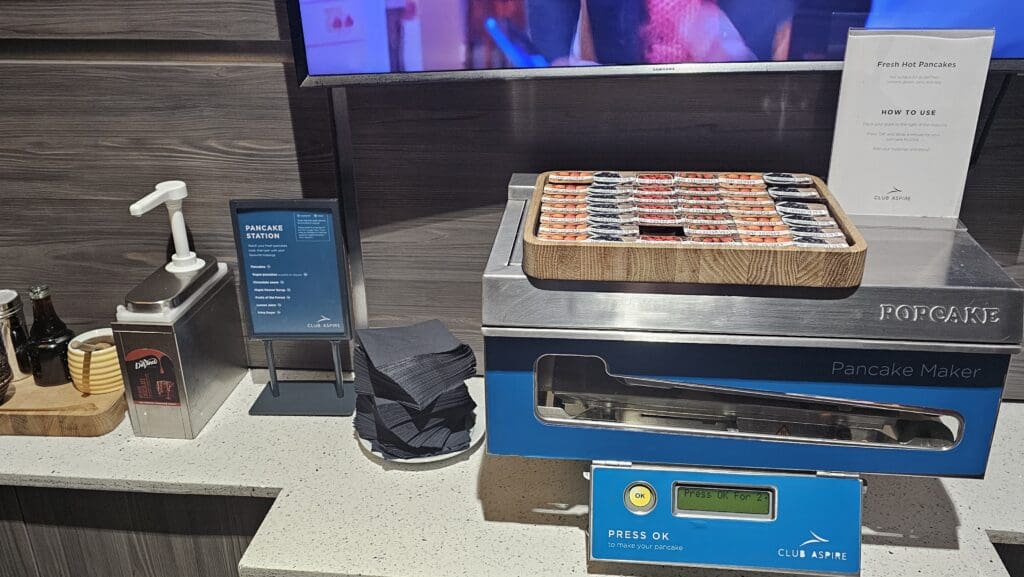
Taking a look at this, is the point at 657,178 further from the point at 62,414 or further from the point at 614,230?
the point at 62,414

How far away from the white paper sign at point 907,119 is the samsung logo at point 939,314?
11.0 inches

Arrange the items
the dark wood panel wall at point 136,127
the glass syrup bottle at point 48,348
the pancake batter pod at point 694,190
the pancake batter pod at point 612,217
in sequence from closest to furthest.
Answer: the pancake batter pod at point 612,217, the pancake batter pod at point 694,190, the dark wood panel wall at point 136,127, the glass syrup bottle at point 48,348

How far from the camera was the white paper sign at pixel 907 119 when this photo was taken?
3.85 feet

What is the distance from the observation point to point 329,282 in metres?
1.45

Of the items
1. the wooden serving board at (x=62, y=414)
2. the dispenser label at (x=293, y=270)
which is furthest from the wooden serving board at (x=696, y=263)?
the wooden serving board at (x=62, y=414)

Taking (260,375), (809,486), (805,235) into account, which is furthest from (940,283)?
(260,375)

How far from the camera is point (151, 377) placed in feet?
4.60

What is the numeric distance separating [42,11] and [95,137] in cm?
21

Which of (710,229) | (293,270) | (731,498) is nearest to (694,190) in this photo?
(710,229)

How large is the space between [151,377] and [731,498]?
91cm

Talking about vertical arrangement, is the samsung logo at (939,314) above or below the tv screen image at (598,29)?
below

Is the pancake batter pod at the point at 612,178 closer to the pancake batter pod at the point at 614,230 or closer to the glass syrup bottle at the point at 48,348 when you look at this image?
the pancake batter pod at the point at 614,230

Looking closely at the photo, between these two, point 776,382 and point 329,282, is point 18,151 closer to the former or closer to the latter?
point 329,282

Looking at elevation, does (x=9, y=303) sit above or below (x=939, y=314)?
below
